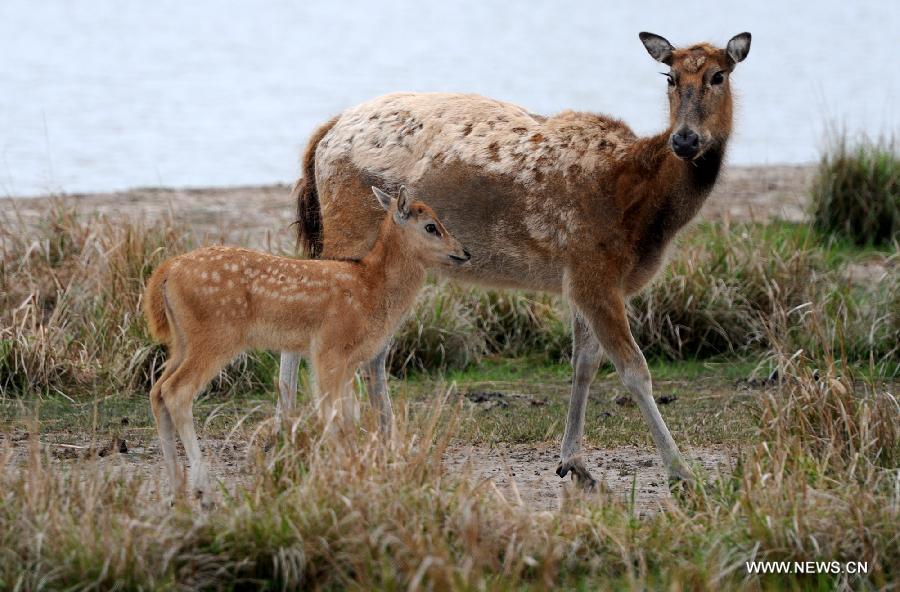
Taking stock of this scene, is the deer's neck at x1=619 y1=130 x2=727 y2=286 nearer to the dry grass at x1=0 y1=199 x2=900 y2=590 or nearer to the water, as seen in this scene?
the water

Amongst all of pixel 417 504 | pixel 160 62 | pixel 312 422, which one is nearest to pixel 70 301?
pixel 312 422

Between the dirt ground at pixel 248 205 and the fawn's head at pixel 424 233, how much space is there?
13.6 ft

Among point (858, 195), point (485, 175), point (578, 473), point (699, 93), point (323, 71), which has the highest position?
point (699, 93)

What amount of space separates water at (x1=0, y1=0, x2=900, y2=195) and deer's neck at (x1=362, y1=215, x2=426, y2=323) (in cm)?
208

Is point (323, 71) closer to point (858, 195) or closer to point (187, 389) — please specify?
point (858, 195)

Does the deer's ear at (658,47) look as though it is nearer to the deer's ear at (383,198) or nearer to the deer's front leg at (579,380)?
the deer's front leg at (579,380)

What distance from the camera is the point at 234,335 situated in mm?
8133

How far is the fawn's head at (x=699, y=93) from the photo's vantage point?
878 centimetres

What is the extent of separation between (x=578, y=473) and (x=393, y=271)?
158 cm

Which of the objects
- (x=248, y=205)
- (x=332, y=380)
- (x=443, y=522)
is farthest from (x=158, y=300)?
(x=248, y=205)

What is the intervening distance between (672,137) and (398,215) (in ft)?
5.22

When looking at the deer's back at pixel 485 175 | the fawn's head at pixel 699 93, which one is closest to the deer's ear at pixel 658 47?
the fawn's head at pixel 699 93

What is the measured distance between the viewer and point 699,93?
29.3ft

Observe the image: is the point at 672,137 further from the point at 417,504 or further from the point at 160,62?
the point at 160,62
